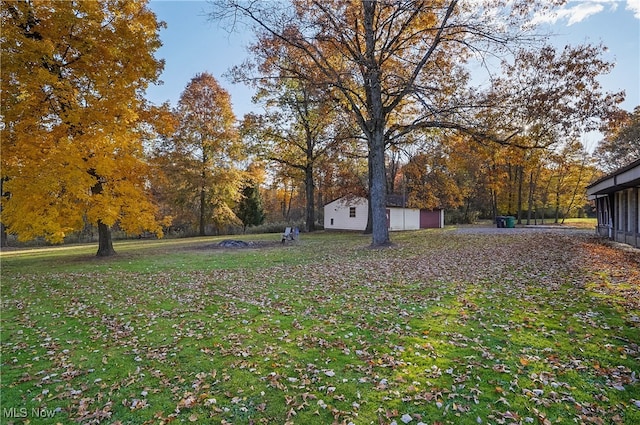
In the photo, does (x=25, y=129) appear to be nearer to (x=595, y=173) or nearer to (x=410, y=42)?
(x=410, y=42)

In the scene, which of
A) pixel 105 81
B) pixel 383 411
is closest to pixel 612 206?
pixel 383 411

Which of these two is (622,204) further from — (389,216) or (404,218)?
(404,218)

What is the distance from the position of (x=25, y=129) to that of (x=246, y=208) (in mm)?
26812

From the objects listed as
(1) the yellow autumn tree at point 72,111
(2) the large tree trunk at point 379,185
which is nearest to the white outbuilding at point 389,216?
(2) the large tree trunk at point 379,185

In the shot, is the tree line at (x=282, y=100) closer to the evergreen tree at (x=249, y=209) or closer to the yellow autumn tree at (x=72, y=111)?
the yellow autumn tree at (x=72, y=111)

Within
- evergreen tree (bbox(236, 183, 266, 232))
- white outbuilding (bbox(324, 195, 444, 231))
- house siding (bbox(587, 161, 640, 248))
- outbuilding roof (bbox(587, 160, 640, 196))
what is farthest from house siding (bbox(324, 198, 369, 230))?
outbuilding roof (bbox(587, 160, 640, 196))

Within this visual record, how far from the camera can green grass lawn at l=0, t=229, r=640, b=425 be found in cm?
347

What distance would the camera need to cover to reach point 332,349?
15.6 ft

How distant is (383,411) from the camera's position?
3355 millimetres
